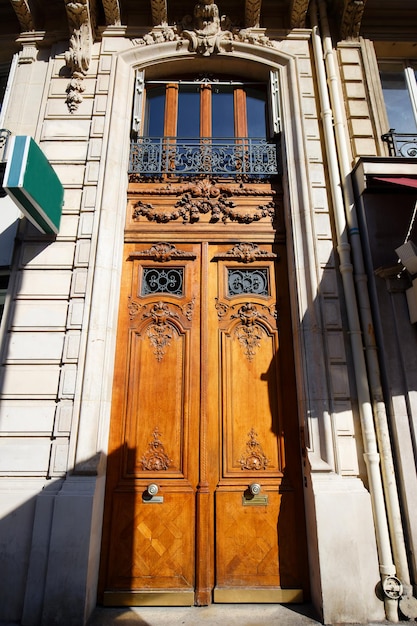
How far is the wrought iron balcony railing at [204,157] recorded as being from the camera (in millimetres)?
5746

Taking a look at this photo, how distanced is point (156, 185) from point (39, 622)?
5.31 meters

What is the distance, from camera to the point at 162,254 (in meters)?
5.35

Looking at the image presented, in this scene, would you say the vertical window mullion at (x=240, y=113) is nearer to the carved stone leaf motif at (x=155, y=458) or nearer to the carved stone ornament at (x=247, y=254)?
the carved stone ornament at (x=247, y=254)

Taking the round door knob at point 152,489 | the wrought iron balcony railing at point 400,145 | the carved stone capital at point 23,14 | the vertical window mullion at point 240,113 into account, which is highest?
the carved stone capital at point 23,14

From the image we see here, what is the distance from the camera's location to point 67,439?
14.0 feet

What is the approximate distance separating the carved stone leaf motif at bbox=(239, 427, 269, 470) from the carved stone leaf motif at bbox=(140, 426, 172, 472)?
0.88 meters

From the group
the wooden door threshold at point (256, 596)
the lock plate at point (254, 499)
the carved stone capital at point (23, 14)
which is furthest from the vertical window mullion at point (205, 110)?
the wooden door threshold at point (256, 596)

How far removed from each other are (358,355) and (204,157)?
11.9 feet

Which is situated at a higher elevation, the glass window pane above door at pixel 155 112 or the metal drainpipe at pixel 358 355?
the glass window pane above door at pixel 155 112

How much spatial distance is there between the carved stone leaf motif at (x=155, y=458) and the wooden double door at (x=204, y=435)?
0.01m

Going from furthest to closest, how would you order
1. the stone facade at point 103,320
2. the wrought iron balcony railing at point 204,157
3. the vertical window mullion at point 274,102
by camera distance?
1. the vertical window mullion at point 274,102
2. the wrought iron balcony railing at point 204,157
3. the stone facade at point 103,320

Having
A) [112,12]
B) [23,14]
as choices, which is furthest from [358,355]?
[23,14]

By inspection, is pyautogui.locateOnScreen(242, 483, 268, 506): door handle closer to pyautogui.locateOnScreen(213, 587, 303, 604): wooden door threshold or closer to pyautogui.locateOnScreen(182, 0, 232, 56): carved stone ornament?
pyautogui.locateOnScreen(213, 587, 303, 604): wooden door threshold

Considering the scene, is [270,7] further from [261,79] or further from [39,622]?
[39,622]
